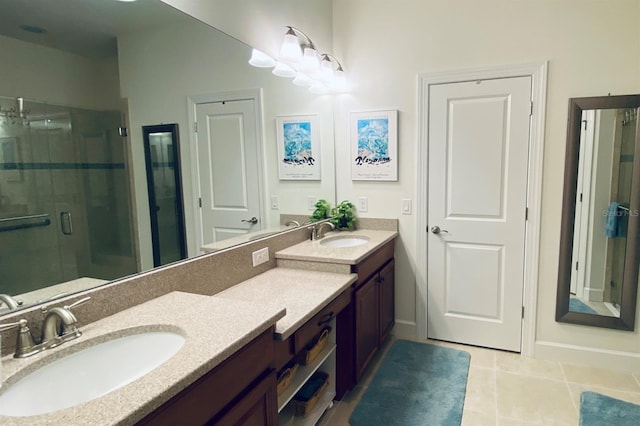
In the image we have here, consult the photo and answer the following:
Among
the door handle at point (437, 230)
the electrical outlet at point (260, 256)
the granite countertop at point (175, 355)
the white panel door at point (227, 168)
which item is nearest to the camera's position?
the granite countertop at point (175, 355)

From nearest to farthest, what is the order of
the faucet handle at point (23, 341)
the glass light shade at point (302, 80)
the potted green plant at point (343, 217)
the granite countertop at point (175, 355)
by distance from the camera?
1. the granite countertop at point (175, 355)
2. the faucet handle at point (23, 341)
3. the glass light shade at point (302, 80)
4. the potted green plant at point (343, 217)

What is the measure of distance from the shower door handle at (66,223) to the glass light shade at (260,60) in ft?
4.49

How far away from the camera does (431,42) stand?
2.78 meters

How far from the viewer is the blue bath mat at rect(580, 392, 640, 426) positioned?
79.6 inches

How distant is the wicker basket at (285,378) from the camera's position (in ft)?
5.34

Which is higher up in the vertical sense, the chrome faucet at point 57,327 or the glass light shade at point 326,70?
the glass light shade at point 326,70

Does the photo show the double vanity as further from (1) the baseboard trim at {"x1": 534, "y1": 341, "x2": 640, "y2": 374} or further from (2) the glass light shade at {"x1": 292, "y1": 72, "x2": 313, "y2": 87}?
(1) the baseboard trim at {"x1": 534, "y1": 341, "x2": 640, "y2": 374}

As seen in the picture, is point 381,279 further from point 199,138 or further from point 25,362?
point 25,362

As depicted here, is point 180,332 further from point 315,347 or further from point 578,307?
point 578,307

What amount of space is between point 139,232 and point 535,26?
2.76 meters

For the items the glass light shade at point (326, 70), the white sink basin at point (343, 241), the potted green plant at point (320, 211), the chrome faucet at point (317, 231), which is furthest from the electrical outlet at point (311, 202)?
the glass light shade at point (326, 70)

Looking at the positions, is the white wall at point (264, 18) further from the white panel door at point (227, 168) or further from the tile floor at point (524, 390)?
the tile floor at point (524, 390)

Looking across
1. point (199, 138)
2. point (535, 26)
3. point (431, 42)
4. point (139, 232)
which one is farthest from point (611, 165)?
point (139, 232)

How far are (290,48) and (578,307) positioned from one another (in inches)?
105
